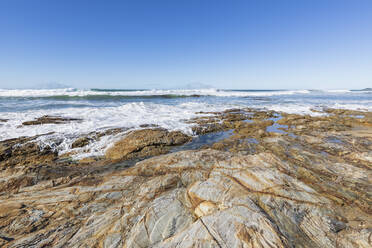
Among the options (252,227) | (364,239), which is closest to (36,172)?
(252,227)

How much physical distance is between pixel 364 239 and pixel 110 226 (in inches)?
155

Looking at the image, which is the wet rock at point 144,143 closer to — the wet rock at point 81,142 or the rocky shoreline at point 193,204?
the rocky shoreline at point 193,204

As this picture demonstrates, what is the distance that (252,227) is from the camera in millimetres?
2242

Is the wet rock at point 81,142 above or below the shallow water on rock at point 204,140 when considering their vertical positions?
above

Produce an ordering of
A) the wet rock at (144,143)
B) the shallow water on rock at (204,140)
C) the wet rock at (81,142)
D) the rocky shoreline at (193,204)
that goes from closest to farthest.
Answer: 1. the rocky shoreline at (193,204)
2. the wet rock at (144,143)
3. the wet rock at (81,142)
4. the shallow water on rock at (204,140)

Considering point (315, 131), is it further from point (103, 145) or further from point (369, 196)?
point (103, 145)

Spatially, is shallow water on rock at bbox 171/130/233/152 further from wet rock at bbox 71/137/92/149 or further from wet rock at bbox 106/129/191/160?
wet rock at bbox 71/137/92/149

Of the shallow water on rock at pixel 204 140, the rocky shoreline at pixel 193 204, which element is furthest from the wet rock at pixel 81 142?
the shallow water on rock at pixel 204 140

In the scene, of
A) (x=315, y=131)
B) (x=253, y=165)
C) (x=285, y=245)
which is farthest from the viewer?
(x=315, y=131)

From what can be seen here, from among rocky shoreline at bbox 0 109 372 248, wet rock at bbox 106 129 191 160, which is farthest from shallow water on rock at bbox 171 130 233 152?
rocky shoreline at bbox 0 109 372 248

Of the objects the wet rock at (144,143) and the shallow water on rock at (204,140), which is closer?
the wet rock at (144,143)

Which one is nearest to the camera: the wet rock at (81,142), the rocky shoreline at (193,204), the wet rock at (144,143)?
the rocky shoreline at (193,204)

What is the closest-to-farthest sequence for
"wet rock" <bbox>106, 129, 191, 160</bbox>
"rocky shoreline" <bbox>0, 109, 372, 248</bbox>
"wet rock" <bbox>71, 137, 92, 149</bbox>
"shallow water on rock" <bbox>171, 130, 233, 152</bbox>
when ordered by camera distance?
"rocky shoreline" <bbox>0, 109, 372, 248</bbox>
"wet rock" <bbox>106, 129, 191, 160</bbox>
"wet rock" <bbox>71, 137, 92, 149</bbox>
"shallow water on rock" <bbox>171, 130, 233, 152</bbox>

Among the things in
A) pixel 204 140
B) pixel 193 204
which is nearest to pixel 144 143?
pixel 204 140
